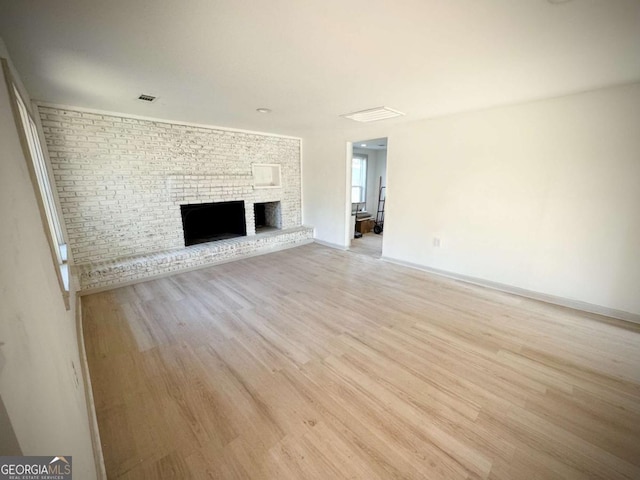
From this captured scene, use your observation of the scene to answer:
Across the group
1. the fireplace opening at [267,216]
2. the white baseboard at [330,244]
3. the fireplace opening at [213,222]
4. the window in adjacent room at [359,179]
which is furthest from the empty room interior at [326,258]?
the window in adjacent room at [359,179]

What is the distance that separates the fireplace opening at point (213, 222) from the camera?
4719mm

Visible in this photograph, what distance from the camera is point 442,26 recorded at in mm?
1550

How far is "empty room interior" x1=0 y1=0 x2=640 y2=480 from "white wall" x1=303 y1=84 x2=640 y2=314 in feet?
0.07

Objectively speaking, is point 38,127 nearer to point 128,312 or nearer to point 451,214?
point 128,312

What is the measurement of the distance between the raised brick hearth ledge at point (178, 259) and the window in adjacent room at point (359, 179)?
2957mm

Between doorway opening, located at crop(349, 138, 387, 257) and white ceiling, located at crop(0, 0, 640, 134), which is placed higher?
white ceiling, located at crop(0, 0, 640, 134)

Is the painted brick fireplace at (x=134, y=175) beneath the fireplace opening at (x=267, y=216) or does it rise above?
above

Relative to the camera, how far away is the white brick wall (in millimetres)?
3404

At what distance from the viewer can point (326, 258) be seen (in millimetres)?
5066

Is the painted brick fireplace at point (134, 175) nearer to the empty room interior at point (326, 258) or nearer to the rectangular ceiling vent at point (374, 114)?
the empty room interior at point (326, 258)

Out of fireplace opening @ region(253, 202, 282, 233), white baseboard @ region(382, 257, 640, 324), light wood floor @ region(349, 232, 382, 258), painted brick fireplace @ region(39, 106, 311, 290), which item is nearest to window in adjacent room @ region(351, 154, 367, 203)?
light wood floor @ region(349, 232, 382, 258)

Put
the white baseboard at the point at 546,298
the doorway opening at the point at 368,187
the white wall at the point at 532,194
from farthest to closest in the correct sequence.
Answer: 1. the doorway opening at the point at 368,187
2. the white baseboard at the point at 546,298
3. the white wall at the point at 532,194

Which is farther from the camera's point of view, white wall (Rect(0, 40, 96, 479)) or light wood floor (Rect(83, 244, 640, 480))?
light wood floor (Rect(83, 244, 640, 480))

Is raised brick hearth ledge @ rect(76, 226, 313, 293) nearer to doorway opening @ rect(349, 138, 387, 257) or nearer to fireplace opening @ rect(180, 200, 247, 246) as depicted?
fireplace opening @ rect(180, 200, 247, 246)
